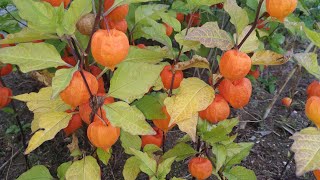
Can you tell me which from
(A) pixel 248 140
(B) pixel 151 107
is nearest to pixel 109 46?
(B) pixel 151 107

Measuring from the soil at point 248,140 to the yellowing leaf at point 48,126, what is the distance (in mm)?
541

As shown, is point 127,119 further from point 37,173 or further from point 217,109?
point 37,173

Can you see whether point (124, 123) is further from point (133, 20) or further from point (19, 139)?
point (19, 139)

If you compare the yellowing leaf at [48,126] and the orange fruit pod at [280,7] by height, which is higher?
the orange fruit pod at [280,7]

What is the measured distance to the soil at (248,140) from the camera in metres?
2.01

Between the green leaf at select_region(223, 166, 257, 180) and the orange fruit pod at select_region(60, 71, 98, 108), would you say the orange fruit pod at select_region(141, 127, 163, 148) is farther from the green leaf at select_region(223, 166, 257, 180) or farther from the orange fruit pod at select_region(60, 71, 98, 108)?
the orange fruit pod at select_region(60, 71, 98, 108)

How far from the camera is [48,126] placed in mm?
1162

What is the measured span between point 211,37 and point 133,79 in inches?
9.6

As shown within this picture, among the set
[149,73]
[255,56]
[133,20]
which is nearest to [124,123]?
[149,73]

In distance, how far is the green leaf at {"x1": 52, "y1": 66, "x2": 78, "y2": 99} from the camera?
958 mm

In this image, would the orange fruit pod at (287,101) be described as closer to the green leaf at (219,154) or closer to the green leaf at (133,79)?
the green leaf at (219,154)

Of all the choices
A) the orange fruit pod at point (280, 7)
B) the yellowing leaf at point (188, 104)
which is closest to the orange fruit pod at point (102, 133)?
the yellowing leaf at point (188, 104)

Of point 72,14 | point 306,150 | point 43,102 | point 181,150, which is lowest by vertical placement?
point 181,150

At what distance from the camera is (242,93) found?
3.85 ft
